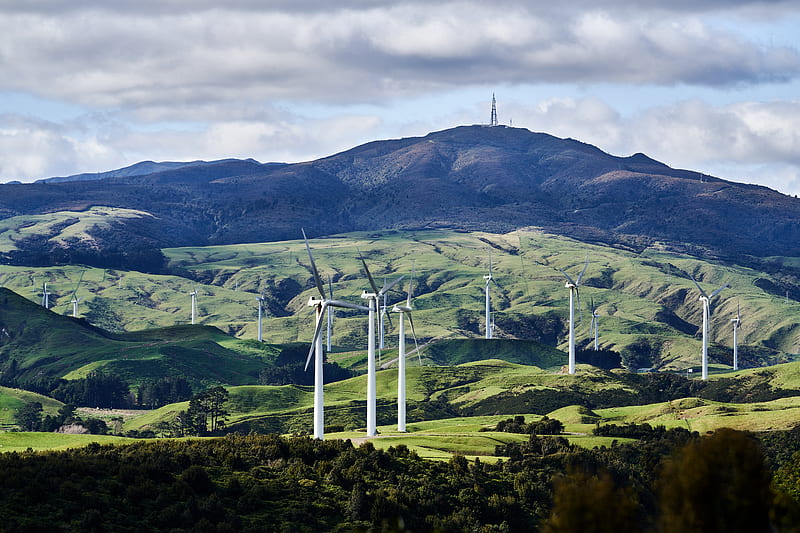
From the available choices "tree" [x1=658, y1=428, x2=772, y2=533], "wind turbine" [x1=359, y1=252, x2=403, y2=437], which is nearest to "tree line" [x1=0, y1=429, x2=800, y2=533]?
"tree" [x1=658, y1=428, x2=772, y2=533]

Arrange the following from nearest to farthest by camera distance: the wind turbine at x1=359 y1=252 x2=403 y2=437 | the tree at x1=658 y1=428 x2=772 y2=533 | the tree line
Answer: the tree at x1=658 y1=428 x2=772 y2=533
the tree line
the wind turbine at x1=359 y1=252 x2=403 y2=437

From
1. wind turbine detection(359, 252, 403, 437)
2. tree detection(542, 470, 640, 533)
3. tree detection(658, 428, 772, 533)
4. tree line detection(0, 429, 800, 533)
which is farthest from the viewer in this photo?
wind turbine detection(359, 252, 403, 437)

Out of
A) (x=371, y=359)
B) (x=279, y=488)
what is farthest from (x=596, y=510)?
(x=371, y=359)

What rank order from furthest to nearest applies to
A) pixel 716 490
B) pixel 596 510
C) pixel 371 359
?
1. pixel 371 359
2. pixel 716 490
3. pixel 596 510

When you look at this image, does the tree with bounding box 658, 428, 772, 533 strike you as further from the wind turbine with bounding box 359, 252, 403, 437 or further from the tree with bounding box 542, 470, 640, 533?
the wind turbine with bounding box 359, 252, 403, 437

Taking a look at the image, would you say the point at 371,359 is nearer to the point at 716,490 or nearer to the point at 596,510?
the point at 716,490

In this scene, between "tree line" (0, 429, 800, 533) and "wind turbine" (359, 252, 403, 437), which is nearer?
Result: "tree line" (0, 429, 800, 533)

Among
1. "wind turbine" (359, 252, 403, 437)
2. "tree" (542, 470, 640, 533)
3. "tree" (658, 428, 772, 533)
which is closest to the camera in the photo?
"tree" (542, 470, 640, 533)

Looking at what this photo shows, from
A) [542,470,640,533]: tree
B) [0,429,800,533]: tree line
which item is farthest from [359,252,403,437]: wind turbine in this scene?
[542,470,640,533]: tree

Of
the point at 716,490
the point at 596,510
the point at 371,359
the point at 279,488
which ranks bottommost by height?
the point at 279,488

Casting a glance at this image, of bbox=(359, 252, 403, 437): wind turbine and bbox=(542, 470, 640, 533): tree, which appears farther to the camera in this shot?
bbox=(359, 252, 403, 437): wind turbine

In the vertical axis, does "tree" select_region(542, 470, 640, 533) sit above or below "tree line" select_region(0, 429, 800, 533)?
above

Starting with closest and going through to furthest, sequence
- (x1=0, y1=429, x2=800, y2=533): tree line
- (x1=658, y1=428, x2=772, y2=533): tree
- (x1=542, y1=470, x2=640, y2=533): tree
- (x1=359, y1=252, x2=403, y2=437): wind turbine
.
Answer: (x1=542, y1=470, x2=640, y2=533): tree < (x1=658, y1=428, x2=772, y2=533): tree < (x1=0, y1=429, x2=800, y2=533): tree line < (x1=359, y1=252, x2=403, y2=437): wind turbine

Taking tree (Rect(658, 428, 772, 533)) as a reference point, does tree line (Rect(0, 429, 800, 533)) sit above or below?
below
